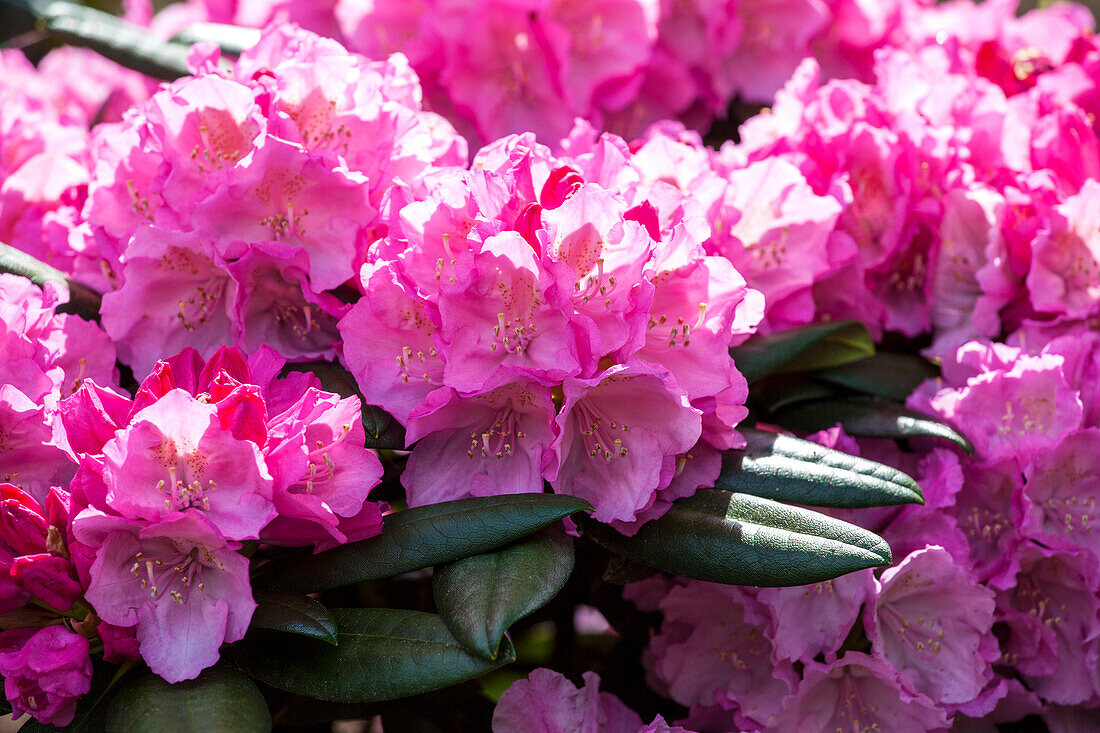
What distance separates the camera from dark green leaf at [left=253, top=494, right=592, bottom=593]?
85 centimetres

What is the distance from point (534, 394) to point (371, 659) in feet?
0.84

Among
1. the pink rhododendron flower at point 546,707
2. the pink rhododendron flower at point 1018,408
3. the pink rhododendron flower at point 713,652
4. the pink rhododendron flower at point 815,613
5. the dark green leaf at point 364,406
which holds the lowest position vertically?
the pink rhododendron flower at point 713,652

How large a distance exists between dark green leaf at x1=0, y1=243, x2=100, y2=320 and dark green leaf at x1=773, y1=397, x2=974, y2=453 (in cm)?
75

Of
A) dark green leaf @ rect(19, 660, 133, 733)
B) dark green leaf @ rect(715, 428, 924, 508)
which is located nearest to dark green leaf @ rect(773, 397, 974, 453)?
dark green leaf @ rect(715, 428, 924, 508)

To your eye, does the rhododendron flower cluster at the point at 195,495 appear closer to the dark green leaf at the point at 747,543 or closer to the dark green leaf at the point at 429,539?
the dark green leaf at the point at 429,539

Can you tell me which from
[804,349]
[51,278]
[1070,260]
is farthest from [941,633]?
[51,278]

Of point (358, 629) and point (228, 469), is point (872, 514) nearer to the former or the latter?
point (358, 629)

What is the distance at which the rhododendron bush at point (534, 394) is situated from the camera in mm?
835

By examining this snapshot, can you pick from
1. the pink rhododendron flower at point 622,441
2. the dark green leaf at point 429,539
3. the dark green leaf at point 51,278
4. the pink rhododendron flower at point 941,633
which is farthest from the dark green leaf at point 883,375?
the dark green leaf at point 51,278

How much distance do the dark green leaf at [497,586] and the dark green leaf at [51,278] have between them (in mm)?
491

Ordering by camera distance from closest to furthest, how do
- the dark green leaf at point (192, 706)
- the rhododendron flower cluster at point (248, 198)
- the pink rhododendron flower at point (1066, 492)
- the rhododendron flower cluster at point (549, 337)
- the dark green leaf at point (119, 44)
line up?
1. the dark green leaf at point (192, 706)
2. the rhododendron flower cluster at point (549, 337)
3. the rhododendron flower cluster at point (248, 198)
4. the pink rhododendron flower at point (1066, 492)
5. the dark green leaf at point (119, 44)

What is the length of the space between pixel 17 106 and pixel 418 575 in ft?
2.63

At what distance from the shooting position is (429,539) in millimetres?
869

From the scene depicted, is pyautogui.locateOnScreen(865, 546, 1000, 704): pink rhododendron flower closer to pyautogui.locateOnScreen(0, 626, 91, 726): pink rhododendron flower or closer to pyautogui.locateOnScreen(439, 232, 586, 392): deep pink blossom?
pyautogui.locateOnScreen(439, 232, 586, 392): deep pink blossom
